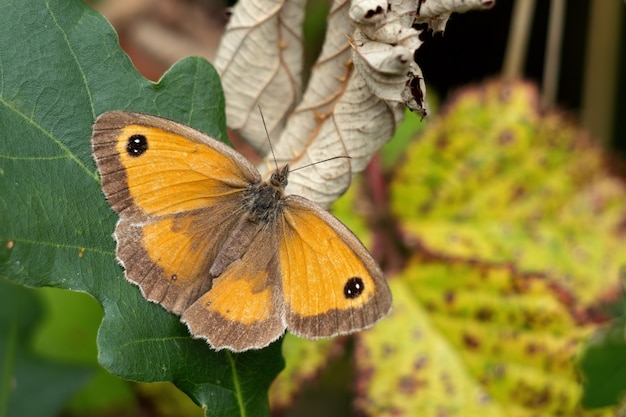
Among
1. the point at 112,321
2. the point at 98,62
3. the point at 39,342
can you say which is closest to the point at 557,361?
the point at 112,321

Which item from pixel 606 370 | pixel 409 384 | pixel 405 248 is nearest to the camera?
pixel 606 370

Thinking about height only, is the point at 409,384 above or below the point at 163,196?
below

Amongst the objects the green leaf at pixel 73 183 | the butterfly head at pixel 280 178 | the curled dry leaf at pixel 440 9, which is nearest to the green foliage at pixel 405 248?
the green leaf at pixel 73 183

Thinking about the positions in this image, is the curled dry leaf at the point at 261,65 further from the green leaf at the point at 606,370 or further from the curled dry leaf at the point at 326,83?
the green leaf at the point at 606,370

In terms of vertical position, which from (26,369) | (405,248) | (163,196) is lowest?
(26,369)

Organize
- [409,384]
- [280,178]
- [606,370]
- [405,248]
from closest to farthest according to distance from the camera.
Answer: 1. [280,178]
2. [606,370]
3. [409,384]
4. [405,248]

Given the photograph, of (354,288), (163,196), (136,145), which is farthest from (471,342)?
(136,145)

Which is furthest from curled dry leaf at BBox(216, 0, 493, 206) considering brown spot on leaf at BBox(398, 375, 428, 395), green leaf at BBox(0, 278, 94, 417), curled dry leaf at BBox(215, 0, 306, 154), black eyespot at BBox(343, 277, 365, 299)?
green leaf at BBox(0, 278, 94, 417)

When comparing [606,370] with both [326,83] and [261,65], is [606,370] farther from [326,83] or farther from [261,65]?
[261,65]
